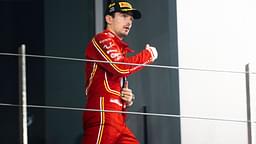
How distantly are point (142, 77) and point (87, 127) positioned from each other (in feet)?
2.09

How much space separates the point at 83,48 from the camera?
4117mm

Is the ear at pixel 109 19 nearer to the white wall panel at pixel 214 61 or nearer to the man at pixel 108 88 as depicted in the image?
the man at pixel 108 88

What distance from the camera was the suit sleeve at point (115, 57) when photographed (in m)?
3.43

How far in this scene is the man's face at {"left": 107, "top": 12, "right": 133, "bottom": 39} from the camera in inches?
141

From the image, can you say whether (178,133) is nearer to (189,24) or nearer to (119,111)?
(189,24)

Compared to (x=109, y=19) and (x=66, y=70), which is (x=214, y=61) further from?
(x=109, y=19)

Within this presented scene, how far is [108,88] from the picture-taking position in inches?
137

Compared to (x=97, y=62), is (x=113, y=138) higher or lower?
lower

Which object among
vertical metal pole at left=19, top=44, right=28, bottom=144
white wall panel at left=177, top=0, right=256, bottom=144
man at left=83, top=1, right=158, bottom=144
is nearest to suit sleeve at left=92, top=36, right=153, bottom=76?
man at left=83, top=1, right=158, bottom=144

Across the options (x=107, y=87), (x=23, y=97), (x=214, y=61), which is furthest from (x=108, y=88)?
(x=214, y=61)

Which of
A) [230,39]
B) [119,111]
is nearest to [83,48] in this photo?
[230,39]

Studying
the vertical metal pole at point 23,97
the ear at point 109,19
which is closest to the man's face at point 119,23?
the ear at point 109,19

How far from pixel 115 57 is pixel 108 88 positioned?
0.32 feet

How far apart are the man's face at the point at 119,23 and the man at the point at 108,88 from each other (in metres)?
0.03
